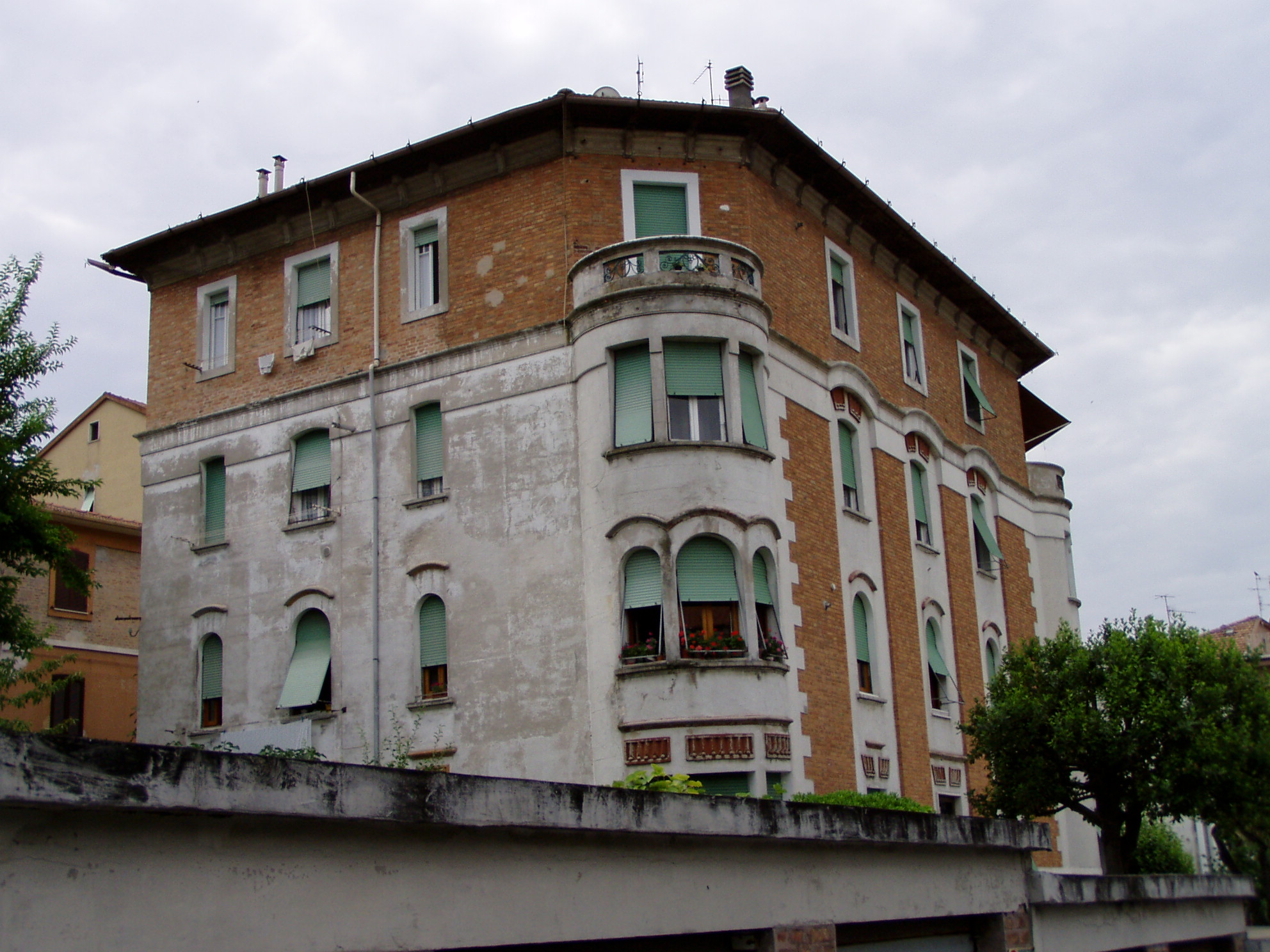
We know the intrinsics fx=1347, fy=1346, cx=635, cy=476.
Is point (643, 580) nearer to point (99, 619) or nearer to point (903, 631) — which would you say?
point (903, 631)

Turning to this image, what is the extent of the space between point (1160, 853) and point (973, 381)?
577 inches

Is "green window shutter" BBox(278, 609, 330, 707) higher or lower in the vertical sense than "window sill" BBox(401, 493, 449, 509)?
lower

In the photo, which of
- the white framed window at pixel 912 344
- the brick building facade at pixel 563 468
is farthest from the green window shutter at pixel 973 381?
the brick building facade at pixel 563 468

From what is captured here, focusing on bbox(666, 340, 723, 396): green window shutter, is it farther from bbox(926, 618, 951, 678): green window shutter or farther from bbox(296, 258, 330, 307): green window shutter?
bbox(926, 618, 951, 678): green window shutter

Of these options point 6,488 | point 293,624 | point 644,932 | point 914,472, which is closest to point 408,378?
point 293,624

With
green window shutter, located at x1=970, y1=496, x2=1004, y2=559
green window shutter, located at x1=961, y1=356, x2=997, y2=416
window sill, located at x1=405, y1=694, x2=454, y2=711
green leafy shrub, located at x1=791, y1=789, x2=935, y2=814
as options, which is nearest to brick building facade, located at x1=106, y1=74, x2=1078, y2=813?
window sill, located at x1=405, y1=694, x2=454, y2=711

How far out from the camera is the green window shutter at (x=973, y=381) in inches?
1293

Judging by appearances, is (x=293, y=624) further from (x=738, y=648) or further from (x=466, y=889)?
(x=466, y=889)

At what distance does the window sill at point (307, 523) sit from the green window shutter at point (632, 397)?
6.29 metres

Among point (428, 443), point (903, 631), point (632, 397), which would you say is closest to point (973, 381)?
point (903, 631)

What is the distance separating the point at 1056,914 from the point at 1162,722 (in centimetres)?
783

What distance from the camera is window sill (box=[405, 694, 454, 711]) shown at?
2261cm

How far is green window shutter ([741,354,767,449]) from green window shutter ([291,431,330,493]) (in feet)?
26.7

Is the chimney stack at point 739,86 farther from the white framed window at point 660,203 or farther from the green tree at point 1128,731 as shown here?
the green tree at point 1128,731
